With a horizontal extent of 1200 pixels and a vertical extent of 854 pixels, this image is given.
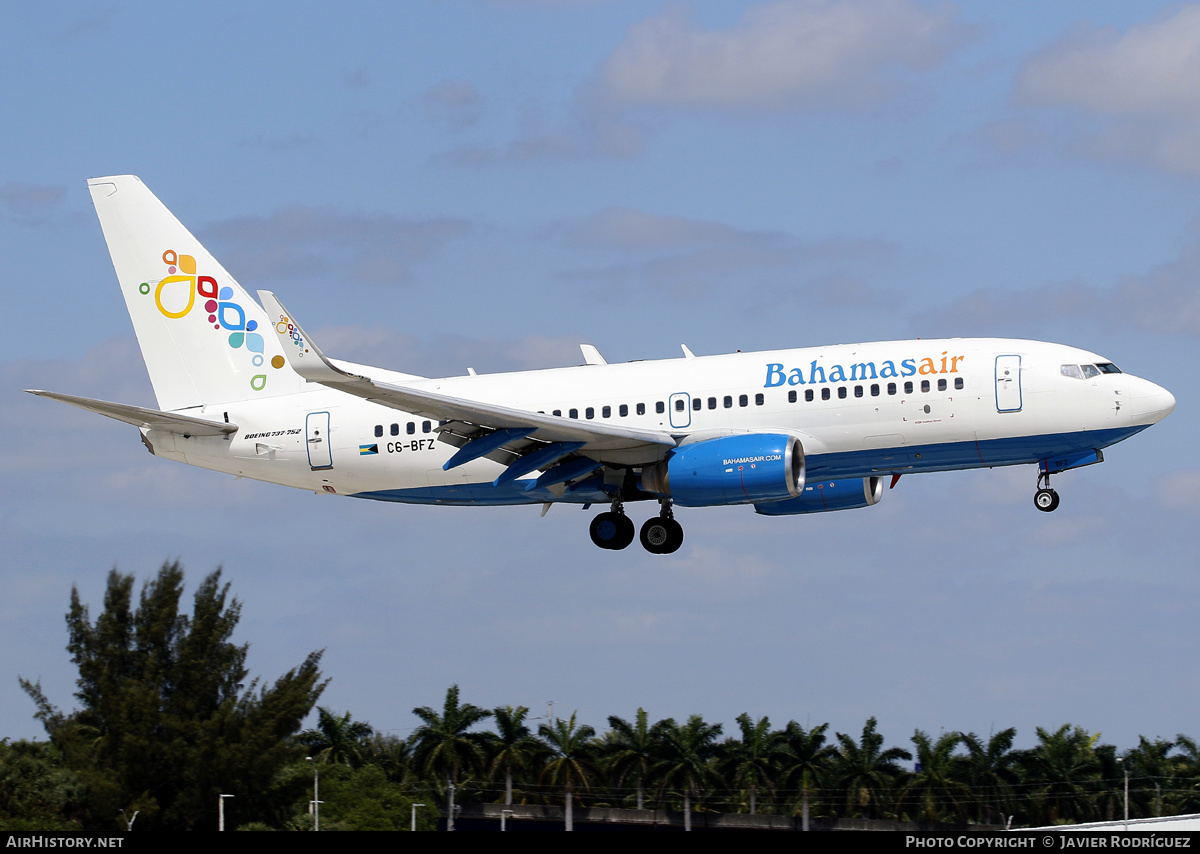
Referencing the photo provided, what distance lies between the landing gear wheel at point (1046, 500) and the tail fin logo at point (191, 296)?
23450 millimetres

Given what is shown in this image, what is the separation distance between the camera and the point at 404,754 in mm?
94062

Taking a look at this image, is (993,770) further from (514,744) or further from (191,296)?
(191,296)

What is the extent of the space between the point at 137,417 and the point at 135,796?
2536 cm

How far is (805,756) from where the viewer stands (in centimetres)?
9556

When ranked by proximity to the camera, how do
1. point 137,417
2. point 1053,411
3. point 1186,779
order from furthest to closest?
1. point 1186,779
2. point 137,417
3. point 1053,411

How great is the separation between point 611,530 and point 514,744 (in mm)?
52216

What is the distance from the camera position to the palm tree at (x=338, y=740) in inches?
3620

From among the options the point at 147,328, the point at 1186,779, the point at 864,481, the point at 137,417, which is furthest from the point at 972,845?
the point at 1186,779

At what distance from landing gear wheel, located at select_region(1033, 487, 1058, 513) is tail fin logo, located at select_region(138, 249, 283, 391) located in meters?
23.5

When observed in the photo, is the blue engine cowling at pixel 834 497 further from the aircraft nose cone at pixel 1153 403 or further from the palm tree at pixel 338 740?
the palm tree at pixel 338 740

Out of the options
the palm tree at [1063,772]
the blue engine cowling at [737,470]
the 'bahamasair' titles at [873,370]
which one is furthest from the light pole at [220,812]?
the palm tree at [1063,772]

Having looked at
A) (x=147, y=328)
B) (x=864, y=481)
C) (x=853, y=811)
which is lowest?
(x=853, y=811)

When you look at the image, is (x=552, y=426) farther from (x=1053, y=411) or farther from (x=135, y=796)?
(x=135, y=796)

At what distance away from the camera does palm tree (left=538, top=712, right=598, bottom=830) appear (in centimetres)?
9125
